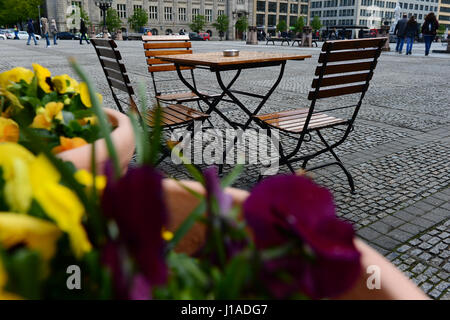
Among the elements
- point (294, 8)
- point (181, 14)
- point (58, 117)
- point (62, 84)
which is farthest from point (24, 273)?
point (294, 8)

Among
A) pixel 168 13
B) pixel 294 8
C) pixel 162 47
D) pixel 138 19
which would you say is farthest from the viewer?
pixel 294 8

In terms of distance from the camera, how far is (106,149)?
57cm

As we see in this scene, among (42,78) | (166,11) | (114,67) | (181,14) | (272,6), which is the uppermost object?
(272,6)

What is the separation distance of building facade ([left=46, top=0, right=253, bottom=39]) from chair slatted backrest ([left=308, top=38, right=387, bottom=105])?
64.8m

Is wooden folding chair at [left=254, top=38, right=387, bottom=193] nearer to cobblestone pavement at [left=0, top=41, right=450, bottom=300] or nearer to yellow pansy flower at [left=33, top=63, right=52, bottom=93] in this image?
cobblestone pavement at [left=0, top=41, right=450, bottom=300]

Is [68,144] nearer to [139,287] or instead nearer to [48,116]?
[48,116]

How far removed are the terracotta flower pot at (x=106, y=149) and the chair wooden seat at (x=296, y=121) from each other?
2069 millimetres

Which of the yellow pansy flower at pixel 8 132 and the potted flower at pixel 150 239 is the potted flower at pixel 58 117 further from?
the potted flower at pixel 150 239

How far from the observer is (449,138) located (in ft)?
15.7

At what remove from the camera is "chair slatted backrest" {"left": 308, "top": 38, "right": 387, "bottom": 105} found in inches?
110

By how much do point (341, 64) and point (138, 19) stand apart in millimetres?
65743
